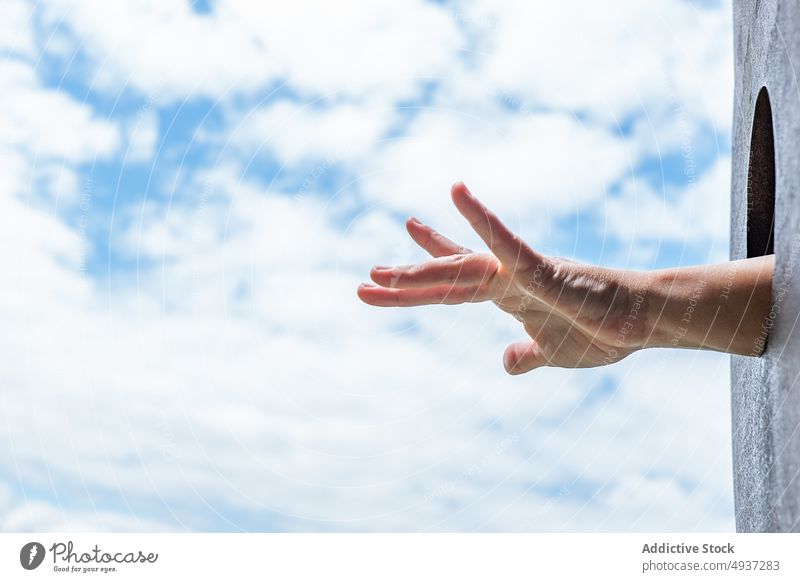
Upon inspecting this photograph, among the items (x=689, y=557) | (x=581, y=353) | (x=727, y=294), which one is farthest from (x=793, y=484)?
(x=581, y=353)

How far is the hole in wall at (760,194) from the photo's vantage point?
4918 millimetres

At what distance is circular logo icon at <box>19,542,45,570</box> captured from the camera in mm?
2918

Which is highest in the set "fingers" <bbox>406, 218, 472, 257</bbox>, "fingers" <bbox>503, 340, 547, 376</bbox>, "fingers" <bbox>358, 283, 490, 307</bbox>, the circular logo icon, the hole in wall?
the hole in wall

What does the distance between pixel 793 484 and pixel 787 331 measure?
0.63 metres

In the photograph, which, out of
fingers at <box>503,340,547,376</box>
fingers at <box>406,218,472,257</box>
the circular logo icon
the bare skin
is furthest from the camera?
fingers at <box>503,340,547,376</box>

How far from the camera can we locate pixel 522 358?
4.21 meters

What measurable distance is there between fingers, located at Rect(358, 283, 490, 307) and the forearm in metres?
0.75

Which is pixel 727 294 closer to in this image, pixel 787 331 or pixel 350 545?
pixel 787 331

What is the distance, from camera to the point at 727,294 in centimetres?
332

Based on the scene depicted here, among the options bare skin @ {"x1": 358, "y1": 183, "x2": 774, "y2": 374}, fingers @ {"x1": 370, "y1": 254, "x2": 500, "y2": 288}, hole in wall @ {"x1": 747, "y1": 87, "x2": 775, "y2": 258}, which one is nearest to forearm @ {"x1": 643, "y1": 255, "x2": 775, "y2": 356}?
bare skin @ {"x1": 358, "y1": 183, "x2": 774, "y2": 374}

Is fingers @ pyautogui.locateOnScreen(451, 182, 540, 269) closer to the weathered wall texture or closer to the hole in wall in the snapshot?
the weathered wall texture

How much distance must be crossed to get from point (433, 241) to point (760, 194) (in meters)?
2.63

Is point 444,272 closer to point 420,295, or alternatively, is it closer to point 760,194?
point 420,295

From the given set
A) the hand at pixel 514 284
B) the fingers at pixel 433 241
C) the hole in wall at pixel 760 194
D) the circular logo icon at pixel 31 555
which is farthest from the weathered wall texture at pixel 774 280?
the circular logo icon at pixel 31 555
